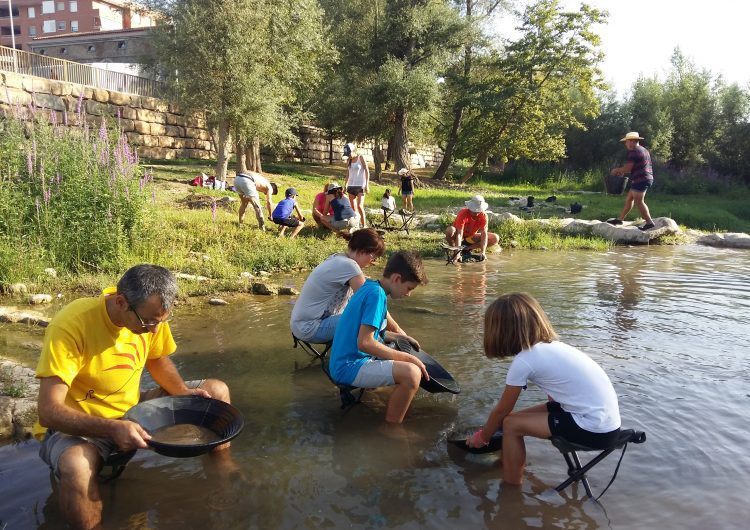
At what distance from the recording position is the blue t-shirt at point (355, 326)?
14.0 feet

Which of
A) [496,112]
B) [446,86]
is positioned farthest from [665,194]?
[446,86]

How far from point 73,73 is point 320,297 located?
19663mm

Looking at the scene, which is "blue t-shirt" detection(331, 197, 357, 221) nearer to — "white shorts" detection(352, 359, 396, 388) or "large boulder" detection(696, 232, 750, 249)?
"white shorts" detection(352, 359, 396, 388)

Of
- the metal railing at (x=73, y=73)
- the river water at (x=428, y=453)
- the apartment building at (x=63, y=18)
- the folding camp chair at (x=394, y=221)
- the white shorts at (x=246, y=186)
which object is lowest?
the river water at (x=428, y=453)

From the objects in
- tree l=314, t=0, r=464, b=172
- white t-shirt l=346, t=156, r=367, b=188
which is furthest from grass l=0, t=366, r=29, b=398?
tree l=314, t=0, r=464, b=172

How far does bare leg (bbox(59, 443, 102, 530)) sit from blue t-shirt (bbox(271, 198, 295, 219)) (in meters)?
8.87

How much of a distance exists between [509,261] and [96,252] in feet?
25.3

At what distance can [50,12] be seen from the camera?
2331 inches

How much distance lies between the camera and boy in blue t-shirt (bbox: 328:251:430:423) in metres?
4.31

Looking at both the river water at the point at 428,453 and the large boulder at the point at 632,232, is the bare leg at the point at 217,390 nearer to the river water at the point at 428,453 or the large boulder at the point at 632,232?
the river water at the point at 428,453

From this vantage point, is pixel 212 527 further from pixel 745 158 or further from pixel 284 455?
pixel 745 158

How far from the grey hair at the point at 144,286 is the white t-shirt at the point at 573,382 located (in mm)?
2051

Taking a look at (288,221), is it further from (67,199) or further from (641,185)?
(641,185)

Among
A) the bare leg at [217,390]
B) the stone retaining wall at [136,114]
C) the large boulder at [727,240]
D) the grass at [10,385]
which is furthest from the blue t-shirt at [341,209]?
the large boulder at [727,240]
